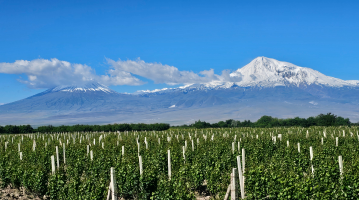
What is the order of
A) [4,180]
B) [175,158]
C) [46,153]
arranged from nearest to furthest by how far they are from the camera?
[4,180] → [175,158] → [46,153]

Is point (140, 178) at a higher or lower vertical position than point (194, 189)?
higher

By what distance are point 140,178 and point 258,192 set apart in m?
4.11

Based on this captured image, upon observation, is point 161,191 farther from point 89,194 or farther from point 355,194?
point 355,194

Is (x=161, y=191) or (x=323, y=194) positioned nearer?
(x=323, y=194)

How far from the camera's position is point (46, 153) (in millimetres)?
19531

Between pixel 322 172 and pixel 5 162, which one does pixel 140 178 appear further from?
pixel 5 162

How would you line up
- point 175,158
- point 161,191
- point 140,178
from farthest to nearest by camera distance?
point 175,158
point 140,178
point 161,191

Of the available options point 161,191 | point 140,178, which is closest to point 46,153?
point 140,178

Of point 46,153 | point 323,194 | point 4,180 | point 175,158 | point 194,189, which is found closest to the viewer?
point 323,194

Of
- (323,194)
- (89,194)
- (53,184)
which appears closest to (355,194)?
(323,194)

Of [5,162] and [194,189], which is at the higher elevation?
[5,162]

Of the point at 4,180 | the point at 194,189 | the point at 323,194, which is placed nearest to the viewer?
the point at 323,194

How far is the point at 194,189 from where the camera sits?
12.7 metres

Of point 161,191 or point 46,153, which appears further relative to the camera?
point 46,153
